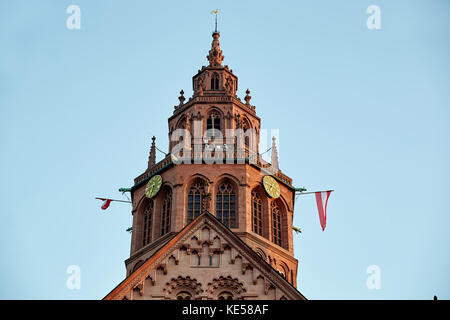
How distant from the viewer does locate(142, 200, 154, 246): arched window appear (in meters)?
65.5

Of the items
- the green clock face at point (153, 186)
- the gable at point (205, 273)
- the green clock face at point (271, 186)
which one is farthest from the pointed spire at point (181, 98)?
the gable at point (205, 273)

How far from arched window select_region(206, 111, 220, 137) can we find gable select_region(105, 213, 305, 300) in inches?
1063

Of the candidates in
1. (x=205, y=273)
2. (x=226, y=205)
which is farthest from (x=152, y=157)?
(x=205, y=273)

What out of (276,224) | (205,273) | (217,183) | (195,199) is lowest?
(205,273)

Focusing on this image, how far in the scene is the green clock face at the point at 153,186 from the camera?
217ft

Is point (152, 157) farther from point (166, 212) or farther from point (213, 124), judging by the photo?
point (166, 212)

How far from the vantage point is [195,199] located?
210ft

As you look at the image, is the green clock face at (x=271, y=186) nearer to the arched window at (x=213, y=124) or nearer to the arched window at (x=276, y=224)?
the arched window at (x=276, y=224)

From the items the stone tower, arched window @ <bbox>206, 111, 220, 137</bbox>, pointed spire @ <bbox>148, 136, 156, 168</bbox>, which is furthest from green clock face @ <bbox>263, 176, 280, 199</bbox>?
pointed spire @ <bbox>148, 136, 156, 168</bbox>

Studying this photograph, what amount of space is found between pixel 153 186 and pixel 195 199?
13.9 ft

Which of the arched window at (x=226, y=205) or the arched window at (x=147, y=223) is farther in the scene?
the arched window at (x=147, y=223)

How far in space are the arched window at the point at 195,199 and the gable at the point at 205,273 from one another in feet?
68.3
